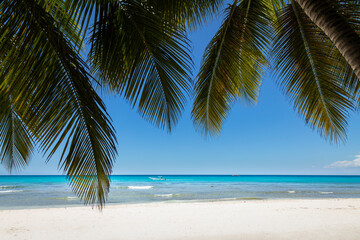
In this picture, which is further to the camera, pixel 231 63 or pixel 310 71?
pixel 231 63

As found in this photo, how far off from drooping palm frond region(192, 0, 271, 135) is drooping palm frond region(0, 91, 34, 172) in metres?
2.54

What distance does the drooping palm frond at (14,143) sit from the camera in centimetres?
321

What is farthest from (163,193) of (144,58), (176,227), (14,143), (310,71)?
(144,58)

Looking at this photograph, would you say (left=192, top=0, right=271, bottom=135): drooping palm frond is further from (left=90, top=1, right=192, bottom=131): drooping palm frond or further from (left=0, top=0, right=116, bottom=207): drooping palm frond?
(left=0, top=0, right=116, bottom=207): drooping palm frond

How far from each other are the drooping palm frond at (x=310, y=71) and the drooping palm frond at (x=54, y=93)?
8.80ft

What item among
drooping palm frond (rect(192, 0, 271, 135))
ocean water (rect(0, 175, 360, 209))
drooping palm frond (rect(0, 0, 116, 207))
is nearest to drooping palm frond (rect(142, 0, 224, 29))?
drooping palm frond (rect(192, 0, 271, 135))

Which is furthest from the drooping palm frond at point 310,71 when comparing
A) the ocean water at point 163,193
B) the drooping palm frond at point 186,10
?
the ocean water at point 163,193

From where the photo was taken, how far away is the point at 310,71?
348 cm

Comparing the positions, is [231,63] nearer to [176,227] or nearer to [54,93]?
[54,93]

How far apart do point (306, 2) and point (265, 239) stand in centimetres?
464

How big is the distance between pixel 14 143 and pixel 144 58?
7.72 feet

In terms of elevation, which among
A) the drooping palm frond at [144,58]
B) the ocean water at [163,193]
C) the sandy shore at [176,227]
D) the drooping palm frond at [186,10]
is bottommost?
the ocean water at [163,193]

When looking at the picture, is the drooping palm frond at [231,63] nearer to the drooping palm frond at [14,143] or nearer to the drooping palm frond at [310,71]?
the drooping palm frond at [310,71]

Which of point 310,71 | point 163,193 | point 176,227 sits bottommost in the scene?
point 163,193
